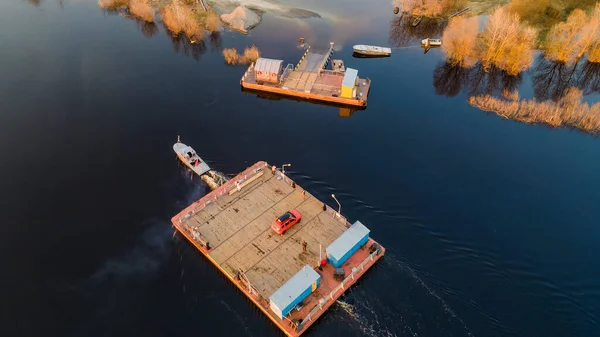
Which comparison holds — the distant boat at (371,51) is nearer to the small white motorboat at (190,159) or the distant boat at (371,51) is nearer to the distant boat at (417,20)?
the distant boat at (417,20)

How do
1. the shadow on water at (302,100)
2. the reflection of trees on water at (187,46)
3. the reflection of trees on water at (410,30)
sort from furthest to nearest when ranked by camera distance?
the reflection of trees on water at (410,30) < the reflection of trees on water at (187,46) < the shadow on water at (302,100)

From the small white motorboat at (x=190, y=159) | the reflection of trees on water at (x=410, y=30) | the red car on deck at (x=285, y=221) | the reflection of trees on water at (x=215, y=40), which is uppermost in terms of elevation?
the reflection of trees on water at (x=410, y=30)

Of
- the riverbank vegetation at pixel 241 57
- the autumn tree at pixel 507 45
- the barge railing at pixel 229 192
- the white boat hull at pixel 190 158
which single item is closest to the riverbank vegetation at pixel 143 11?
the riverbank vegetation at pixel 241 57

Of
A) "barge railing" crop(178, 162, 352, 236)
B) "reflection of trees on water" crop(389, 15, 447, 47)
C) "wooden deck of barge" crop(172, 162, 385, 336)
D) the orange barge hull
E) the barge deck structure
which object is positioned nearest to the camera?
"wooden deck of barge" crop(172, 162, 385, 336)

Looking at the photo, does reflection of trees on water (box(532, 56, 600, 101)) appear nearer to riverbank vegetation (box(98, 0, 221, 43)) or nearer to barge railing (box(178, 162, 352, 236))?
barge railing (box(178, 162, 352, 236))

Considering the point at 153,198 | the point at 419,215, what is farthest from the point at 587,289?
the point at 153,198

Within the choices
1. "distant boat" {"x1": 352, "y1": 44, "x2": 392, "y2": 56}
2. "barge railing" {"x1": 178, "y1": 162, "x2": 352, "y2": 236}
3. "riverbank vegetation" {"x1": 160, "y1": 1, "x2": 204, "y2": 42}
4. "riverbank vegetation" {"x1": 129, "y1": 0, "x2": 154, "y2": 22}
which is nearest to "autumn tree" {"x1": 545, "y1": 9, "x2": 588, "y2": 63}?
"distant boat" {"x1": 352, "y1": 44, "x2": 392, "y2": 56}

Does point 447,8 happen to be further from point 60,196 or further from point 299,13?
point 60,196
